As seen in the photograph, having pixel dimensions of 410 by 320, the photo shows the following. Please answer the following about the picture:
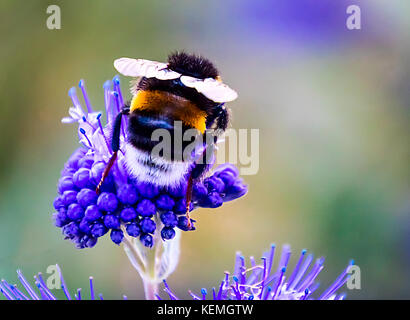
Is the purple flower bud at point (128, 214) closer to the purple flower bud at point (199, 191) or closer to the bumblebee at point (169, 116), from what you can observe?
the bumblebee at point (169, 116)

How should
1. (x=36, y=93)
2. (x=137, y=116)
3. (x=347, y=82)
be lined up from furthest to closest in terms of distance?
1. (x=347, y=82)
2. (x=36, y=93)
3. (x=137, y=116)

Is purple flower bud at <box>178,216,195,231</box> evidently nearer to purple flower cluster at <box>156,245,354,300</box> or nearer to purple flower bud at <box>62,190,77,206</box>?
purple flower cluster at <box>156,245,354,300</box>

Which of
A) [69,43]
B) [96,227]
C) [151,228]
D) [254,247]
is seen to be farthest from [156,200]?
[69,43]

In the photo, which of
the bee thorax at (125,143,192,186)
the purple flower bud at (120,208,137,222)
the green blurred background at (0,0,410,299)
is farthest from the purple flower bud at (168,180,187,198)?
the green blurred background at (0,0,410,299)

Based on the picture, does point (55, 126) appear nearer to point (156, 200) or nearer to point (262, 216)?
point (262, 216)

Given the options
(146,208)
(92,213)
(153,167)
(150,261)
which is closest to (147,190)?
(146,208)

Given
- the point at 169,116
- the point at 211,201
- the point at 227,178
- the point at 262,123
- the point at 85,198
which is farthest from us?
the point at 262,123

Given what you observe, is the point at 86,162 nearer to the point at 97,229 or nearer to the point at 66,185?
the point at 66,185
